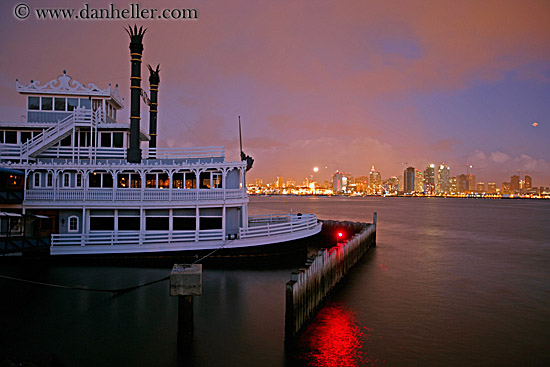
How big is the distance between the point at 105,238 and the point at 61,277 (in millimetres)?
3078

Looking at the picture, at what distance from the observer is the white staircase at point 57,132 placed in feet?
76.0

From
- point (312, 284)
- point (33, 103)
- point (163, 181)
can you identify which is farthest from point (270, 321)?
point (33, 103)

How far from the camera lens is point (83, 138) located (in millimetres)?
24969

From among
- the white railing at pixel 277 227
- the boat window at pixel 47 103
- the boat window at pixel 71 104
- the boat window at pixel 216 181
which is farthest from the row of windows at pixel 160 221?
the boat window at pixel 47 103

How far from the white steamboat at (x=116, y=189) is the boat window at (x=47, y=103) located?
1.16ft

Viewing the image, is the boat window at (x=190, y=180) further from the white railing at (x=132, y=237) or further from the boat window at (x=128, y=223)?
the boat window at (x=128, y=223)

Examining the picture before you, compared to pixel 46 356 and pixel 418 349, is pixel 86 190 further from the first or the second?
pixel 418 349

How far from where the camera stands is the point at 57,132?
23.7m

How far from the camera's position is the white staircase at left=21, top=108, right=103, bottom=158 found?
23.2 metres

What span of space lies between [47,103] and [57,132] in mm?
4031

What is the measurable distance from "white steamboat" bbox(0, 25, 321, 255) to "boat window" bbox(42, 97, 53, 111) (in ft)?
1.16

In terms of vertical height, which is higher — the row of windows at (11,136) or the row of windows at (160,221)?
the row of windows at (11,136)

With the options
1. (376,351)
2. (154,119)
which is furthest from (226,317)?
(154,119)

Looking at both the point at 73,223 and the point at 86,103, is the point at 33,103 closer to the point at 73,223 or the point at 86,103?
the point at 86,103
